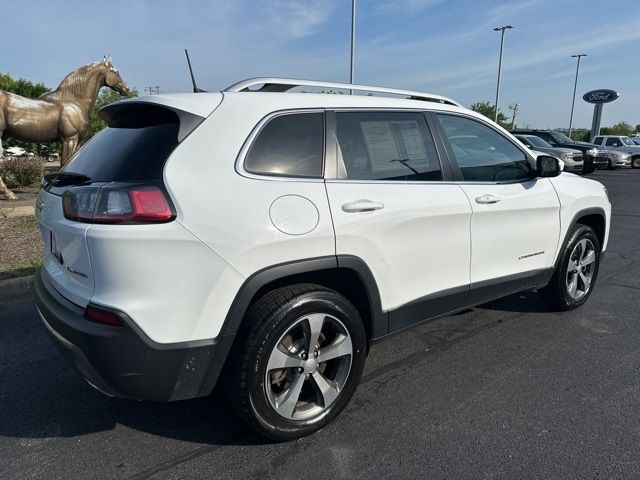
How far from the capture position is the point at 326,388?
2666 millimetres

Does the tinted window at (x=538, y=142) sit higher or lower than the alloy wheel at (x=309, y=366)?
higher

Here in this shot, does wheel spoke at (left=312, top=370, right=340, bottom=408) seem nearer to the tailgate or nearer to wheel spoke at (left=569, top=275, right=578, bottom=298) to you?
the tailgate

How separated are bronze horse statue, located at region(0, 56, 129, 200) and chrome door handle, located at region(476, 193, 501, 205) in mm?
8480

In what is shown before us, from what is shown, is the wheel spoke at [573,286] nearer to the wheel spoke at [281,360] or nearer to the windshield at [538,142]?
the wheel spoke at [281,360]

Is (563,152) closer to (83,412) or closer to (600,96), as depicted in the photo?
(83,412)

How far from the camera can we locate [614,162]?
960 inches

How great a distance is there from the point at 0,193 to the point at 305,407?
9118 mm

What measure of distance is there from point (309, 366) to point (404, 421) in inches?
26.5

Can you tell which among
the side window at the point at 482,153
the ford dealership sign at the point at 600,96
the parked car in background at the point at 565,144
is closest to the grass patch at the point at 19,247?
the side window at the point at 482,153

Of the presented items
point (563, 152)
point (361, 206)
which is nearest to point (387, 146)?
point (361, 206)

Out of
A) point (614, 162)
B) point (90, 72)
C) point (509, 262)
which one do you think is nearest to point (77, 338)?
point (509, 262)

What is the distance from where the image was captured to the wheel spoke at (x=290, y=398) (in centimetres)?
253

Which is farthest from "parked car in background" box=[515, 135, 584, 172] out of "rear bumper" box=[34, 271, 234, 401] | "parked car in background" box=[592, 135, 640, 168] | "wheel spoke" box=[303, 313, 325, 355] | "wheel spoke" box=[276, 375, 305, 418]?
"rear bumper" box=[34, 271, 234, 401]

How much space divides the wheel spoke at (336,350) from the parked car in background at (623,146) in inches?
1048
